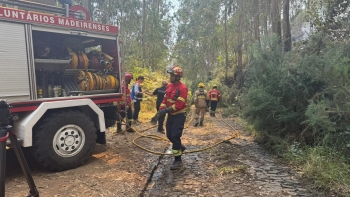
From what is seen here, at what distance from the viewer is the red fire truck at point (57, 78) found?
4535mm

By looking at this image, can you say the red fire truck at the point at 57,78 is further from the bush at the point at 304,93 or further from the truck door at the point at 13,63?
the bush at the point at 304,93

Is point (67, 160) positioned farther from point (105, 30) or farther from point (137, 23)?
point (137, 23)

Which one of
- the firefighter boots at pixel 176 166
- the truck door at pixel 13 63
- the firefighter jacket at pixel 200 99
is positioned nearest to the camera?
the truck door at pixel 13 63

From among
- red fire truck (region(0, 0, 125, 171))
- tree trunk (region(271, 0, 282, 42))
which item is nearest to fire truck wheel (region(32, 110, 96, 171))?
red fire truck (region(0, 0, 125, 171))

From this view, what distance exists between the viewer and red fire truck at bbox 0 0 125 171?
4.54m

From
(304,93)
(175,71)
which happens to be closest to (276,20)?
(304,93)

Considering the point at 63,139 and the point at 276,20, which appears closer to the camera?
the point at 63,139

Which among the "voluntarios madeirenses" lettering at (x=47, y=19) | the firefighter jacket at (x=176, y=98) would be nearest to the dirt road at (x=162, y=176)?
the firefighter jacket at (x=176, y=98)

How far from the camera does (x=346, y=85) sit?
5215mm

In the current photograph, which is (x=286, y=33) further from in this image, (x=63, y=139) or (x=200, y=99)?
(x=63, y=139)

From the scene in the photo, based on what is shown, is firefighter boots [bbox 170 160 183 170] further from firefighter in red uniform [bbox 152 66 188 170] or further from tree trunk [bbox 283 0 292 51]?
tree trunk [bbox 283 0 292 51]

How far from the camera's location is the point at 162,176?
4961 millimetres

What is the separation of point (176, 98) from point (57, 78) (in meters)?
2.23

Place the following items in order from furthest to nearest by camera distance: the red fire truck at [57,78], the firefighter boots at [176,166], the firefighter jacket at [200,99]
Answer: the firefighter jacket at [200,99]
the firefighter boots at [176,166]
the red fire truck at [57,78]
